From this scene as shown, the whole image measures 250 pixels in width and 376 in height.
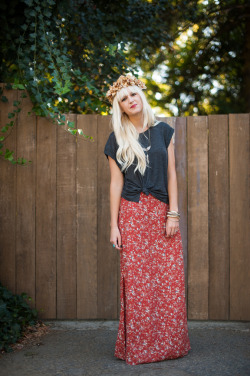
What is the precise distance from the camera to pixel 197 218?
11.6 feet

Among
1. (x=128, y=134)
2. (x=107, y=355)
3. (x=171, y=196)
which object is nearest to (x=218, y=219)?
(x=171, y=196)

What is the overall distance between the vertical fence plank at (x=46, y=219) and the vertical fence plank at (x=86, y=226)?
8.7 inches

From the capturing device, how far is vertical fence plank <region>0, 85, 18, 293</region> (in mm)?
3576

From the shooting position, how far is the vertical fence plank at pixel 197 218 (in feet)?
11.6

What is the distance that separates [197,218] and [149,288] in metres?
0.96

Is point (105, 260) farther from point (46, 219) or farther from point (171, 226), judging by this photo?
point (171, 226)

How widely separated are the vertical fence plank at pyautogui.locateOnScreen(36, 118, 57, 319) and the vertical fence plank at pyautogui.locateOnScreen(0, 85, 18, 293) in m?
0.21

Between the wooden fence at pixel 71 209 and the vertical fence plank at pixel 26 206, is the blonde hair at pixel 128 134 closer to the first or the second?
the wooden fence at pixel 71 209

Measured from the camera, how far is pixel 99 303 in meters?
3.59

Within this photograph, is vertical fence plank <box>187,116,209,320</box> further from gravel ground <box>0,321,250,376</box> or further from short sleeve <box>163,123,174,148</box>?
short sleeve <box>163,123,174,148</box>

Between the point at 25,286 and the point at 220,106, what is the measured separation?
585 cm

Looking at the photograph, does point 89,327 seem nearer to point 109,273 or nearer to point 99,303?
point 99,303

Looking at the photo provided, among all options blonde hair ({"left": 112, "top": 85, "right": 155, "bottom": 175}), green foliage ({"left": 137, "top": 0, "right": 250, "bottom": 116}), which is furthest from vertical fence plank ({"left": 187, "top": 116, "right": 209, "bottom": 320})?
green foliage ({"left": 137, "top": 0, "right": 250, "bottom": 116})

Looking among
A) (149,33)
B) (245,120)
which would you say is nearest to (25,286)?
(245,120)
